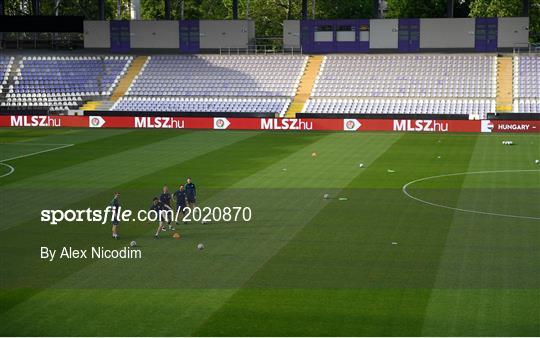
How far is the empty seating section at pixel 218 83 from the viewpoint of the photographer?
7731 cm

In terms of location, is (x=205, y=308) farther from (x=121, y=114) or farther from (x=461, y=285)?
(x=121, y=114)

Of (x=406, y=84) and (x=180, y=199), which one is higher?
(x=406, y=84)

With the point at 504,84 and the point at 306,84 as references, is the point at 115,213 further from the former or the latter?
the point at 504,84

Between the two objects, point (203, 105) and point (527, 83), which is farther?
point (203, 105)

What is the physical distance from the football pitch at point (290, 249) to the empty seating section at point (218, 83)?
2557 centimetres

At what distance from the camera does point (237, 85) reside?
8044cm

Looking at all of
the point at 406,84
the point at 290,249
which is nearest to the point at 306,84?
the point at 406,84

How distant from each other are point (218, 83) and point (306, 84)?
8.18m

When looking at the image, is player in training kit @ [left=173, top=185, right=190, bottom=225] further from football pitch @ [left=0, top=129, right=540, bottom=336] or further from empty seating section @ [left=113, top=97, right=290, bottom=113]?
empty seating section @ [left=113, top=97, right=290, bottom=113]

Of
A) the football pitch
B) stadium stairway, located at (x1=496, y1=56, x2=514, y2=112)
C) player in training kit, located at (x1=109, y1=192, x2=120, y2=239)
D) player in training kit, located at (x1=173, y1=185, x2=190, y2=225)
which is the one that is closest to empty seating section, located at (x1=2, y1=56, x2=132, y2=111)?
the football pitch

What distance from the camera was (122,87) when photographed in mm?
81750

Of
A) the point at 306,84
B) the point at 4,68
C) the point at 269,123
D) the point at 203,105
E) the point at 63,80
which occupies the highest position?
the point at 4,68

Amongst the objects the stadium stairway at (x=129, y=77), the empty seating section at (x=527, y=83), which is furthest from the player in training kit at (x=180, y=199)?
the stadium stairway at (x=129, y=77)

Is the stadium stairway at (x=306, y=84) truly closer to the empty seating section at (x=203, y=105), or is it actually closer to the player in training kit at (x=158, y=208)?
the empty seating section at (x=203, y=105)
